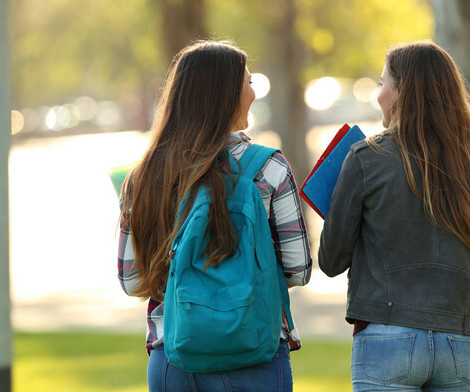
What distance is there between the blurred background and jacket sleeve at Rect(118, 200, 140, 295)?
1.87 ft

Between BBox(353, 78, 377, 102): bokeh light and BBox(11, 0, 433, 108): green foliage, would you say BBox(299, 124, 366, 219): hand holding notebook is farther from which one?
BBox(353, 78, 377, 102): bokeh light

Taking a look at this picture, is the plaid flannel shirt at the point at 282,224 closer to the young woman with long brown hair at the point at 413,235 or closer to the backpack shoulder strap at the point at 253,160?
the backpack shoulder strap at the point at 253,160

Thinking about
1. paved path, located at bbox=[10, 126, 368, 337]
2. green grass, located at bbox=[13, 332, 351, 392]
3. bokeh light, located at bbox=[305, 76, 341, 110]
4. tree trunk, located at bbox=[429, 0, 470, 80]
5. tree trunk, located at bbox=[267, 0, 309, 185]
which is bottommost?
bokeh light, located at bbox=[305, 76, 341, 110]

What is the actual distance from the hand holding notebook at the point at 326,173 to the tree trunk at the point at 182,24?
9.21 meters

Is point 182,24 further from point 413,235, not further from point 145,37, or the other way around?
point 145,37

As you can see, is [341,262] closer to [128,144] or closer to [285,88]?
[285,88]

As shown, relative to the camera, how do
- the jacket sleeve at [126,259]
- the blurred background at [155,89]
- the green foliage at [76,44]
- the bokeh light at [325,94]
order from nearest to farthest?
the jacket sleeve at [126,259], the blurred background at [155,89], the green foliage at [76,44], the bokeh light at [325,94]

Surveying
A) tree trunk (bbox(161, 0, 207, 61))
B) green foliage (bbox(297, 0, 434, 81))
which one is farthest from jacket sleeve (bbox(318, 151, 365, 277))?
green foliage (bbox(297, 0, 434, 81))

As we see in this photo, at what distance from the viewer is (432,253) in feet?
9.55

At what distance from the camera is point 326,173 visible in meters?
3.13

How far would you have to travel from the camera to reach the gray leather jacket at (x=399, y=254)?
114 inches

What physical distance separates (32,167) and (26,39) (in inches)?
314

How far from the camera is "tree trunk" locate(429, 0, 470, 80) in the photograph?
574 cm

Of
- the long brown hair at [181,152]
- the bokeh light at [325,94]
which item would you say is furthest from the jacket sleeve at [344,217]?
the bokeh light at [325,94]
